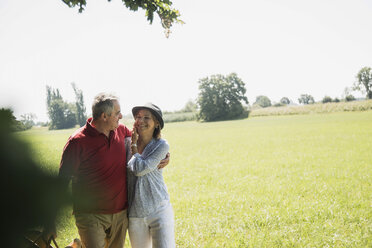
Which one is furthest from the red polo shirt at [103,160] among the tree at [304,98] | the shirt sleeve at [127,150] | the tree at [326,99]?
the tree at [304,98]

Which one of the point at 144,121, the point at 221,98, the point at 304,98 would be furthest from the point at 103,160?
the point at 304,98

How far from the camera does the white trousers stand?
9.91ft

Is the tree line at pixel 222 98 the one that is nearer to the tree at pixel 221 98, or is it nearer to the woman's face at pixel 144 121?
the tree at pixel 221 98

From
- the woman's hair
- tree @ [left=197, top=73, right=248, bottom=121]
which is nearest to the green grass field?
the woman's hair

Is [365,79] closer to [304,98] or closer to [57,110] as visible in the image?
[304,98]


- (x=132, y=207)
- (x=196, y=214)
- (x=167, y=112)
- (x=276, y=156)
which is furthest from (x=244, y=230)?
(x=167, y=112)

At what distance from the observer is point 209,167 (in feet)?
40.9

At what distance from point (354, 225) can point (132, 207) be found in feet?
16.6

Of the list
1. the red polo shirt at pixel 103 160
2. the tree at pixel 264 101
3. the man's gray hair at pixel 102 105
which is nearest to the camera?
the red polo shirt at pixel 103 160

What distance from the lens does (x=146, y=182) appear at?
123 inches

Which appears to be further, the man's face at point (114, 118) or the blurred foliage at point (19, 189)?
the man's face at point (114, 118)

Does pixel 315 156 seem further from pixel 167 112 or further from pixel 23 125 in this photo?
pixel 167 112

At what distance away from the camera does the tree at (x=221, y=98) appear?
86.0m

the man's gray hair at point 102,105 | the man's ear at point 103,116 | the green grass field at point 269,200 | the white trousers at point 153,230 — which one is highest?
the man's gray hair at point 102,105
